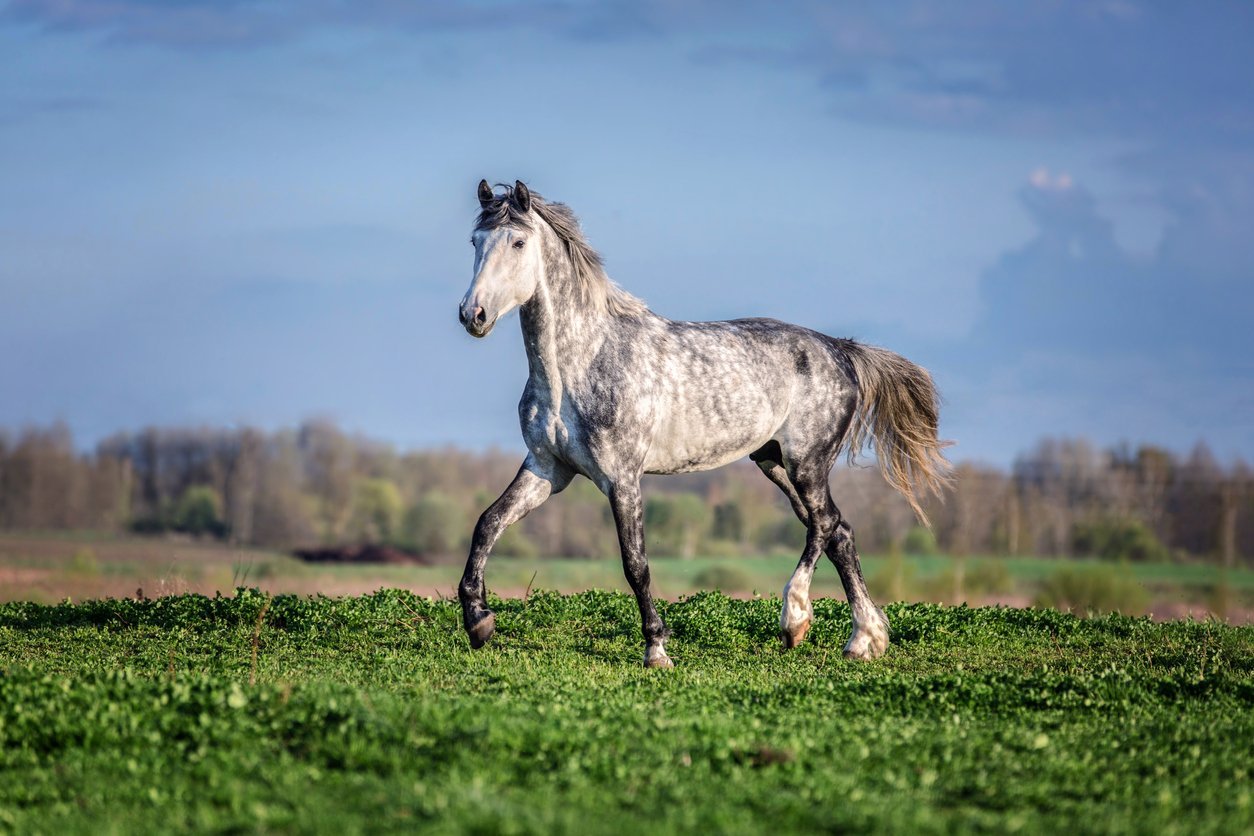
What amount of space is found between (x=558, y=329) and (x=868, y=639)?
410 centimetres

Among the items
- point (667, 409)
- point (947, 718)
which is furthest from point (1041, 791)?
point (667, 409)

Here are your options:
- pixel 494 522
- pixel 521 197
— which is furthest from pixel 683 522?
pixel 521 197

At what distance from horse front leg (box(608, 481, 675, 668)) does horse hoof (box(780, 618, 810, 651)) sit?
1496 millimetres

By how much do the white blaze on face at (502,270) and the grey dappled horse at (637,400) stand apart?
0.04 ft

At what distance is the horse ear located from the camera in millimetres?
10312

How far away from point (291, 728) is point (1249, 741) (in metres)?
5.56

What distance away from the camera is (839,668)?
35.6 feet

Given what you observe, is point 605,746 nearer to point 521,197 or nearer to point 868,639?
point 521,197

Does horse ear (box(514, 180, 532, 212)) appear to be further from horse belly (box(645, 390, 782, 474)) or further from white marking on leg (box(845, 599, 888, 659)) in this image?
white marking on leg (box(845, 599, 888, 659))

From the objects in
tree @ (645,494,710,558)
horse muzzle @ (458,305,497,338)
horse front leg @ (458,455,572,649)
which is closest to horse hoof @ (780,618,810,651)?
horse front leg @ (458,455,572,649)

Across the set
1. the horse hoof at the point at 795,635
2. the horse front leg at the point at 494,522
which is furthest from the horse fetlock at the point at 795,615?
the horse front leg at the point at 494,522

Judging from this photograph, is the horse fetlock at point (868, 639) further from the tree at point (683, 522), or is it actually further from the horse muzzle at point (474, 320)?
the tree at point (683, 522)

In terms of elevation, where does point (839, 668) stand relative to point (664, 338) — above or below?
below

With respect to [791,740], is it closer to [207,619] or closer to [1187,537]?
[207,619]
